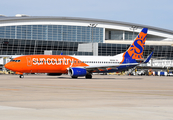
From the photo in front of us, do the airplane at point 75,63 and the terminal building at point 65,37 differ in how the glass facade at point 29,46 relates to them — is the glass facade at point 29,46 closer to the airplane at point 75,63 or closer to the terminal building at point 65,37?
the terminal building at point 65,37

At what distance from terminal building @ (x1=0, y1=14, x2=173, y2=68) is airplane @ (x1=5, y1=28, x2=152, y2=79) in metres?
61.8

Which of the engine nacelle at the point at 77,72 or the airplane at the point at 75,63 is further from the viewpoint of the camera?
the engine nacelle at the point at 77,72

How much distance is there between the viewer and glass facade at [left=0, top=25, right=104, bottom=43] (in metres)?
135

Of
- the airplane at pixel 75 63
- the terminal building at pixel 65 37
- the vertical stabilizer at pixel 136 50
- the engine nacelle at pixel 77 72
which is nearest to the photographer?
the airplane at pixel 75 63

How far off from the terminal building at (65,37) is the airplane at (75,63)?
203 ft

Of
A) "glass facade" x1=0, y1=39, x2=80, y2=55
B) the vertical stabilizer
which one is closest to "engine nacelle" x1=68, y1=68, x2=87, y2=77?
the vertical stabilizer

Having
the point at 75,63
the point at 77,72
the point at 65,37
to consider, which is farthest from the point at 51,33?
the point at 77,72

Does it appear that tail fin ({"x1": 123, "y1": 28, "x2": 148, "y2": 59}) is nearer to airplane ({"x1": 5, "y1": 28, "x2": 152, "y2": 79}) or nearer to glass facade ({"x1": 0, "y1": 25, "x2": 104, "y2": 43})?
airplane ({"x1": 5, "y1": 28, "x2": 152, "y2": 79})

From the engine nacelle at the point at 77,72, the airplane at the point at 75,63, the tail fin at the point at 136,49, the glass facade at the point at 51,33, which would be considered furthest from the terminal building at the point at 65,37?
the engine nacelle at the point at 77,72

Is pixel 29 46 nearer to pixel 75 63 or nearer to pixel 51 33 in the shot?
pixel 51 33

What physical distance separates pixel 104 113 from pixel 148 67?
90396 millimetres

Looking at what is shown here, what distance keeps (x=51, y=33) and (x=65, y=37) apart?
652cm

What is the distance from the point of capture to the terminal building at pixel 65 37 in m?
125

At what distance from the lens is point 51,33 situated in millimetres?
140125
